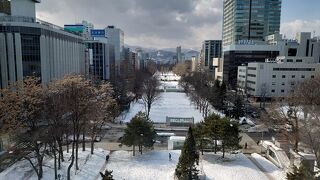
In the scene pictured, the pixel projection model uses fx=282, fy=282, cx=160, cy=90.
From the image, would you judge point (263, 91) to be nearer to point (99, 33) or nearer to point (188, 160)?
point (188, 160)

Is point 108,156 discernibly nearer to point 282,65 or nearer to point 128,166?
point 128,166

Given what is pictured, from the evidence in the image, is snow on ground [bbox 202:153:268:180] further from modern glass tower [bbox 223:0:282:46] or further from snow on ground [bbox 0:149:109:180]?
modern glass tower [bbox 223:0:282:46]

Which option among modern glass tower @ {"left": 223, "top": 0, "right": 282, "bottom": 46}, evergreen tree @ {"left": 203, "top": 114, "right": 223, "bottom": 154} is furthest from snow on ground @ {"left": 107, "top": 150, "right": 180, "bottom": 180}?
modern glass tower @ {"left": 223, "top": 0, "right": 282, "bottom": 46}

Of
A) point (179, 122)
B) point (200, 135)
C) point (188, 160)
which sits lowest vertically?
point (179, 122)

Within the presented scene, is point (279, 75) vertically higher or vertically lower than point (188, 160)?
higher

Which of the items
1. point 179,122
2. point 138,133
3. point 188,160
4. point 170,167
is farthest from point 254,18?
point 188,160

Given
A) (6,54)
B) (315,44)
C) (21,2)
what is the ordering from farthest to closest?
(315,44) < (21,2) < (6,54)

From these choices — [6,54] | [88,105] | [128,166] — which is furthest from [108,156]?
[6,54]
